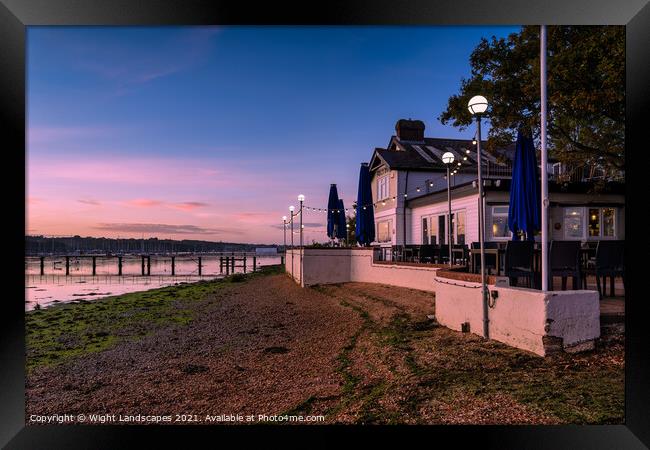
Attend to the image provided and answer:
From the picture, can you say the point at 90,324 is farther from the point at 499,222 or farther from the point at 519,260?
the point at 499,222

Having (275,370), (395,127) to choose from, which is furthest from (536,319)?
(395,127)

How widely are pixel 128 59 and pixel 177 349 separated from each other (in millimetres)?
8494

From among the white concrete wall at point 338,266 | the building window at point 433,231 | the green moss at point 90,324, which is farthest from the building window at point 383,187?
the green moss at point 90,324

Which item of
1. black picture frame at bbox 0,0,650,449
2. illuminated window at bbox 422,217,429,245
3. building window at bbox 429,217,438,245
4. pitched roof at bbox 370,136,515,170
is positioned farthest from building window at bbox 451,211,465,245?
black picture frame at bbox 0,0,650,449

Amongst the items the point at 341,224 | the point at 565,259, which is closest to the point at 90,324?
the point at 341,224

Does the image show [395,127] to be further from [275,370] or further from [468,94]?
[275,370]

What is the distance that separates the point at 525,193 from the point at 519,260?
1.53 m

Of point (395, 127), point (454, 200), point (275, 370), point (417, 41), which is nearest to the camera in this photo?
point (275, 370)

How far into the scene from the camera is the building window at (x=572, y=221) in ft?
51.1

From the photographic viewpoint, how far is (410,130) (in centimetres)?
2595

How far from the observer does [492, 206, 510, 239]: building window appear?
15.3 m

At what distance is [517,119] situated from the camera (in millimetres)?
10695

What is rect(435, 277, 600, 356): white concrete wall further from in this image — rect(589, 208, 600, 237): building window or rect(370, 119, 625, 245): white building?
rect(589, 208, 600, 237): building window

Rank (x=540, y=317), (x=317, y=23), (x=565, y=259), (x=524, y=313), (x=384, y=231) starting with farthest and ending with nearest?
(x=384, y=231)
(x=565, y=259)
(x=524, y=313)
(x=540, y=317)
(x=317, y=23)
